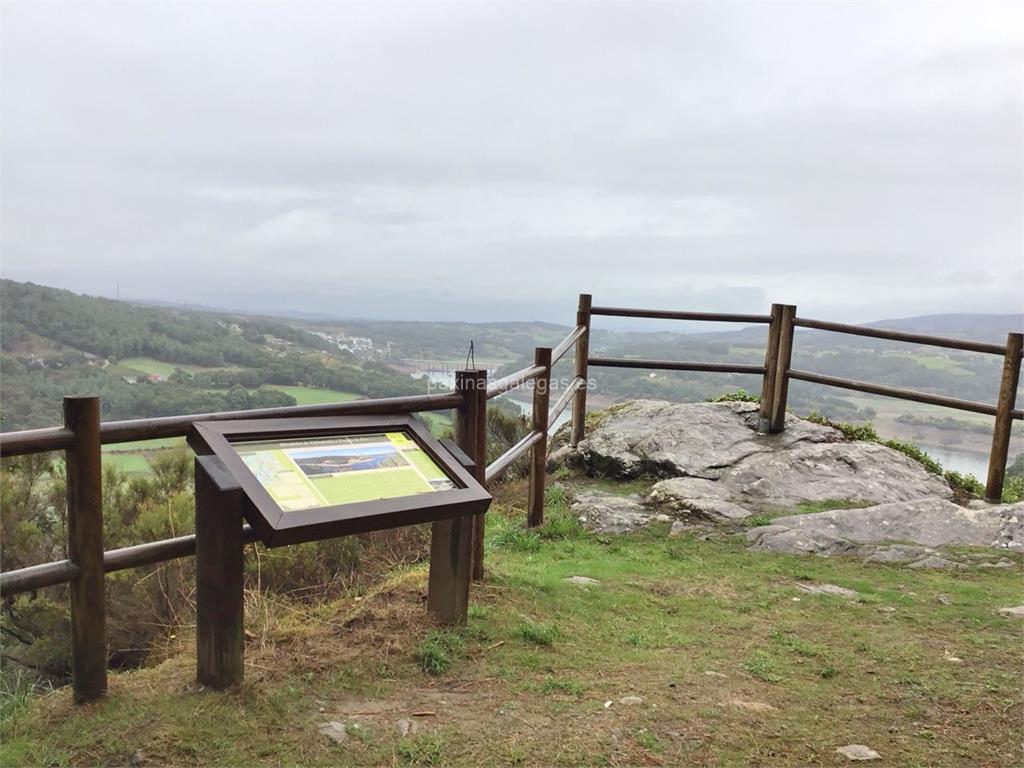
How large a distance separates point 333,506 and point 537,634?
1373 mm

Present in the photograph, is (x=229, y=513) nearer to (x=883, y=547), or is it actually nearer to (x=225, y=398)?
(x=883, y=547)

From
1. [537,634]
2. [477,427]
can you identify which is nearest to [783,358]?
[477,427]

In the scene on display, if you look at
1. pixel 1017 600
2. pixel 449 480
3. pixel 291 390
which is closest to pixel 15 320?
pixel 291 390

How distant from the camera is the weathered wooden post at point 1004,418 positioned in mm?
6332

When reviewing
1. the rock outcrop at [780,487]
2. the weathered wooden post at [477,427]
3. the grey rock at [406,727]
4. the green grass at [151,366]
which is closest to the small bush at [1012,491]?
the rock outcrop at [780,487]

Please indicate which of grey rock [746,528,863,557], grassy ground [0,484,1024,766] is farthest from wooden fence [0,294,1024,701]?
grey rock [746,528,863,557]

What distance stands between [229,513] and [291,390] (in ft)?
32.3

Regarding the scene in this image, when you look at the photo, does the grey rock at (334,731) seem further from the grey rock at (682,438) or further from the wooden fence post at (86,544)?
the grey rock at (682,438)

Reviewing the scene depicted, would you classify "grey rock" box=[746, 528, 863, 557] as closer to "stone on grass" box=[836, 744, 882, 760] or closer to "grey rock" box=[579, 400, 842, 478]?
"grey rock" box=[579, 400, 842, 478]

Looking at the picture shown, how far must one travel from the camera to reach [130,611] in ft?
18.5

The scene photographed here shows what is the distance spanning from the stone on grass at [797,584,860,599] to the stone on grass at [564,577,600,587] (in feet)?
4.20

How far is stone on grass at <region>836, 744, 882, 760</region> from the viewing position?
2598 mm

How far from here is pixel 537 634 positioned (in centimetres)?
356

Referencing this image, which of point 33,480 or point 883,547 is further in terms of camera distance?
point 33,480
